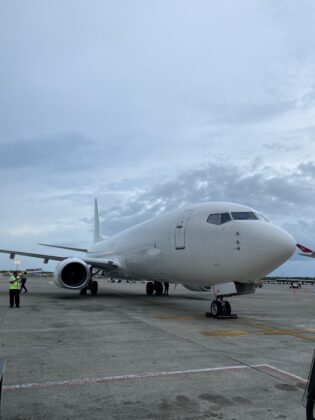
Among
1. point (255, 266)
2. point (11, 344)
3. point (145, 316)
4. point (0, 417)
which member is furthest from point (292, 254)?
point (0, 417)

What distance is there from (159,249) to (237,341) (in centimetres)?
774

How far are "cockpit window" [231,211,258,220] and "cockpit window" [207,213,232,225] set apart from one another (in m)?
0.17

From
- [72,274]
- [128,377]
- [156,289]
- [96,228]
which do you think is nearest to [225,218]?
[128,377]

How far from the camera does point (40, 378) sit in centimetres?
505

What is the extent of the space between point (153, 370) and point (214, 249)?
246 inches

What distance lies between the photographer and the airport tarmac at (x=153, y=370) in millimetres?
3994

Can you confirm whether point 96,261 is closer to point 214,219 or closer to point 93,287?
point 93,287

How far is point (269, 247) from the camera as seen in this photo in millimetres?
10305

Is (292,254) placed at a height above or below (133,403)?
Answer: above

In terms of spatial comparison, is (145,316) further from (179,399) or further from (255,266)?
(179,399)

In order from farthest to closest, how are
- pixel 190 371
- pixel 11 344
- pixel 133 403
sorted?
pixel 11 344 → pixel 190 371 → pixel 133 403

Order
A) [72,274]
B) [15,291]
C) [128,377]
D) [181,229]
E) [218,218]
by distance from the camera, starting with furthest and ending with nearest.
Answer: [72,274] < [15,291] < [181,229] < [218,218] < [128,377]

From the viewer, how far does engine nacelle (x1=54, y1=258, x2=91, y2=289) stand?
703 inches

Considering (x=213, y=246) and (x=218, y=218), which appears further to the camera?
(x=218, y=218)
